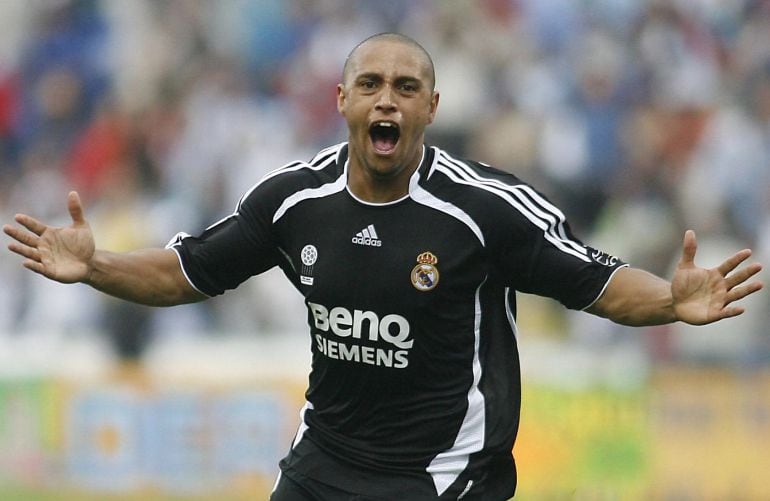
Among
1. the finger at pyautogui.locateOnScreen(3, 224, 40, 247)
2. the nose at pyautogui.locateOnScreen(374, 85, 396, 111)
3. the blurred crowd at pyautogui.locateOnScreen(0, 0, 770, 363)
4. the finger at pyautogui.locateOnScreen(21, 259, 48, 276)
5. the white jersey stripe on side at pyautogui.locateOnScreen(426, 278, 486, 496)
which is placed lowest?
the white jersey stripe on side at pyautogui.locateOnScreen(426, 278, 486, 496)

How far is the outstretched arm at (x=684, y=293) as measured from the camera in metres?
5.64

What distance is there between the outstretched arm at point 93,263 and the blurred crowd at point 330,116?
643 cm

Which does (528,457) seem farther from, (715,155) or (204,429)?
(715,155)

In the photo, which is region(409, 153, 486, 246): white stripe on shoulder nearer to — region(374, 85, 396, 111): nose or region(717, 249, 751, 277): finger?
region(374, 85, 396, 111): nose

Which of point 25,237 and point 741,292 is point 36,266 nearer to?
point 25,237

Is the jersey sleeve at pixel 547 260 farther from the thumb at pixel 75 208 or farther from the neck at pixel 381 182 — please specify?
the thumb at pixel 75 208

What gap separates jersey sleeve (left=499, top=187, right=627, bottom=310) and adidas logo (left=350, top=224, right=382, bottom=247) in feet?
1.70

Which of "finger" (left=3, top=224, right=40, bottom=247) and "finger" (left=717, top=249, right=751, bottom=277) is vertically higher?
"finger" (left=3, top=224, right=40, bottom=247)

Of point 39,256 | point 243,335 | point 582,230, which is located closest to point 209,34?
point 243,335

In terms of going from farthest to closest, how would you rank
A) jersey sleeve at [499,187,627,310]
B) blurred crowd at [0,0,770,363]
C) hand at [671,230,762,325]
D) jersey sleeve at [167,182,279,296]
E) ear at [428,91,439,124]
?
blurred crowd at [0,0,770,363]
jersey sleeve at [167,182,279,296]
ear at [428,91,439,124]
jersey sleeve at [499,187,627,310]
hand at [671,230,762,325]

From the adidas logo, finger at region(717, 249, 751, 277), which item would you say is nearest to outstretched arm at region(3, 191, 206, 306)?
the adidas logo

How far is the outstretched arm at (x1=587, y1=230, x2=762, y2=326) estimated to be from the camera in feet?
18.5

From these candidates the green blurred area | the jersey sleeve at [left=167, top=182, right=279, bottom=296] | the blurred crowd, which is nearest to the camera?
the jersey sleeve at [left=167, top=182, right=279, bottom=296]

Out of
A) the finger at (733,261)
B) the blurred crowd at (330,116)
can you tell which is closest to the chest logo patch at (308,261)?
the finger at (733,261)
